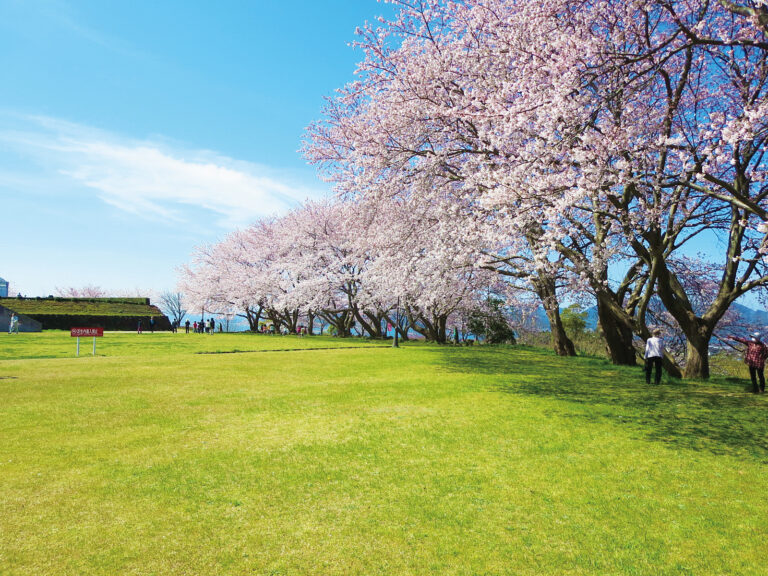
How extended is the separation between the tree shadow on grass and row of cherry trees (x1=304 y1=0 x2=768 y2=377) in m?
2.66

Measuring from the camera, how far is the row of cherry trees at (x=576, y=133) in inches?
391

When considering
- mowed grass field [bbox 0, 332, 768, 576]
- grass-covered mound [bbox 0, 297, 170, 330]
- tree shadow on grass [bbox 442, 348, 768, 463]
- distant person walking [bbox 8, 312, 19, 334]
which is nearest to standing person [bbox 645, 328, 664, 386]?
tree shadow on grass [bbox 442, 348, 768, 463]

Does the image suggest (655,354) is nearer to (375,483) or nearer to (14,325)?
(375,483)

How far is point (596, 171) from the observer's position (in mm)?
9797

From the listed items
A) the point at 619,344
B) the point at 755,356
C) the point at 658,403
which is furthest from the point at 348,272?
the point at 658,403

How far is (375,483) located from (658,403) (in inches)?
336

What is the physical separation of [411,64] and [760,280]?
12.5 m

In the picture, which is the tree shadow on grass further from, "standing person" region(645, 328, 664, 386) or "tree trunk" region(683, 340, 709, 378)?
"tree trunk" region(683, 340, 709, 378)

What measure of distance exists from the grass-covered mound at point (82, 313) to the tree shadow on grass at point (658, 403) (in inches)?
1843

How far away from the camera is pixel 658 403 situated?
11000 mm

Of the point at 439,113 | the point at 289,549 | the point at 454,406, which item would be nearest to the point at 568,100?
the point at 439,113

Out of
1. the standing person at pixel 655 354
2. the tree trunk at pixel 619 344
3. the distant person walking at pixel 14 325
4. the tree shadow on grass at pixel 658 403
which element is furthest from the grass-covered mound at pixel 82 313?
the standing person at pixel 655 354

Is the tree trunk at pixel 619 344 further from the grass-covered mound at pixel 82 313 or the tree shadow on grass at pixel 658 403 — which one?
the grass-covered mound at pixel 82 313

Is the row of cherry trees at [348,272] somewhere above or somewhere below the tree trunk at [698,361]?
above
